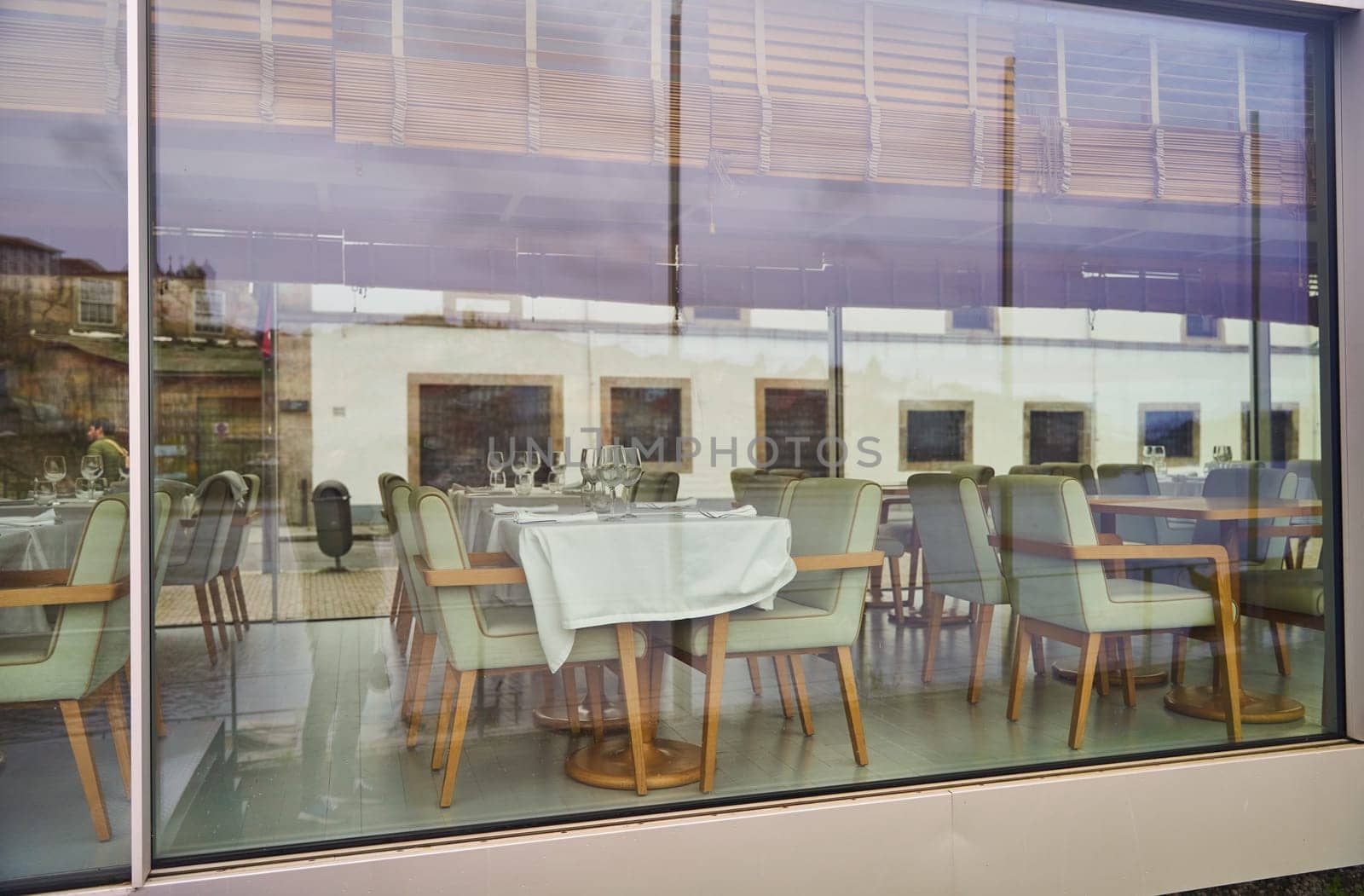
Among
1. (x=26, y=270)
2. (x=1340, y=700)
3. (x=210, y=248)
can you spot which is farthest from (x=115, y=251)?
(x=1340, y=700)

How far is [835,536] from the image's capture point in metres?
3.39

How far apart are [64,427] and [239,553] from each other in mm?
1627

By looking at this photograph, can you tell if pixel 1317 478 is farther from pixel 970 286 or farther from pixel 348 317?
pixel 348 317

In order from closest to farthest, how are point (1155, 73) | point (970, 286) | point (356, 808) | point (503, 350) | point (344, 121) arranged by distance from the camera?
point (356, 808), point (344, 121), point (1155, 73), point (503, 350), point (970, 286)

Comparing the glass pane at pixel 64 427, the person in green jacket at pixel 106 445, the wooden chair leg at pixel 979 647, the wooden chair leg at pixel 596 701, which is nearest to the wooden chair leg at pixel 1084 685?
the wooden chair leg at pixel 979 647

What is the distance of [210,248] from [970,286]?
12.4ft

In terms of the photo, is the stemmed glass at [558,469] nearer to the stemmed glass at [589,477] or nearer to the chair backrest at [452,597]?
the stemmed glass at [589,477]

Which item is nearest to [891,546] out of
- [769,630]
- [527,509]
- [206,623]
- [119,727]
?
[769,630]

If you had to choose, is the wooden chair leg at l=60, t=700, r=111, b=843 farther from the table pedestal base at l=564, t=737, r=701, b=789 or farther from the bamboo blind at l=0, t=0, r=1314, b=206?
the bamboo blind at l=0, t=0, r=1314, b=206

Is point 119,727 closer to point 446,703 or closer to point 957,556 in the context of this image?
point 446,703

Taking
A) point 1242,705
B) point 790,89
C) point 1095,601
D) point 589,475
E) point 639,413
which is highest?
point 790,89

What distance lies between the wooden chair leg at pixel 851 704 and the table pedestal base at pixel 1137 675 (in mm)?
723

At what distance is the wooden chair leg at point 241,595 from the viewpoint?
3590 mm

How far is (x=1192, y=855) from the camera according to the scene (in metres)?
2.95
